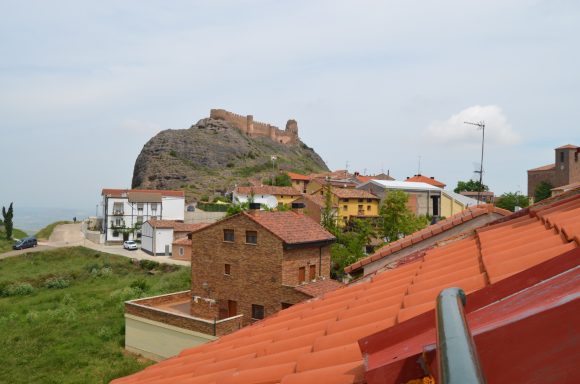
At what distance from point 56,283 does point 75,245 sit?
15167mm

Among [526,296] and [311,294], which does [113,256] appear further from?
[526,296]

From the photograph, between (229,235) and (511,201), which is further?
(511,201)

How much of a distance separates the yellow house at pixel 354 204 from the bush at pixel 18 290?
30937 millimetres

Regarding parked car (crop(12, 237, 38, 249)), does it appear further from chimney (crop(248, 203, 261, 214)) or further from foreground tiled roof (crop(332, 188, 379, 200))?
chimney (crop(248, 203, 261, 214))

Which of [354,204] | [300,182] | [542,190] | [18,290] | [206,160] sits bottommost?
[18,290]

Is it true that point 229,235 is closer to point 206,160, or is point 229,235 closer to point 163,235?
point 163,235

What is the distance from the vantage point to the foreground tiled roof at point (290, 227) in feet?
71.8

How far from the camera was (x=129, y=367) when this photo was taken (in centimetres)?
2014

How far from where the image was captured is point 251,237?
22.4 metres

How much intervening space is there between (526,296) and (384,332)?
2.40 feet

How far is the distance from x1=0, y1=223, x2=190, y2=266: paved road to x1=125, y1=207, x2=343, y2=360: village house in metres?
21.4

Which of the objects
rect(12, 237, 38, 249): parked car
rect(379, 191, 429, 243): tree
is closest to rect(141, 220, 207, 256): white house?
rect(12, 237, 38, 249): parked car

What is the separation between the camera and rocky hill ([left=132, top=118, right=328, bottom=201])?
309 ft

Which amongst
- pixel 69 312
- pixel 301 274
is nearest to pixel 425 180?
pixel 301 274
